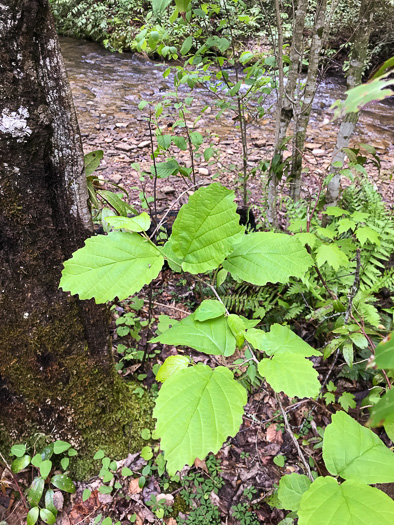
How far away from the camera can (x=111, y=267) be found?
0.90 meters

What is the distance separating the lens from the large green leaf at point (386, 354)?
364 mm

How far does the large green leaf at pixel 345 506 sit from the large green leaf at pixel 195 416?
26cm

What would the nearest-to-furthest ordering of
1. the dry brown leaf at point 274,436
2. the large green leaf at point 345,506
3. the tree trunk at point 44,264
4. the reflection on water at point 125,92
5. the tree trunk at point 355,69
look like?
the large green leaf at point 345,506, the tree trunk at point 44,264, the dry brown leaf at point 274,436, the tree trunk at point 355,69, the reflection on water at point 125,92

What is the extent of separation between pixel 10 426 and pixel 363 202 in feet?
9.76

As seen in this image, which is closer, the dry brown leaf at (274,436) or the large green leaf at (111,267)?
the large green leaf at (111,267)

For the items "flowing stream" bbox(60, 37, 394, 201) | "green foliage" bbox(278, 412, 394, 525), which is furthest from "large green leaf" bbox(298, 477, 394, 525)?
"flowing stream" bbox(60, 37, 394, 201)

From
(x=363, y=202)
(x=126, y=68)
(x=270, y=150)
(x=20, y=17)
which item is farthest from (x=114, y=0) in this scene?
(x=20, y=17)

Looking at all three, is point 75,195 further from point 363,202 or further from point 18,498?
point 363,202

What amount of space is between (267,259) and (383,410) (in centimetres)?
60

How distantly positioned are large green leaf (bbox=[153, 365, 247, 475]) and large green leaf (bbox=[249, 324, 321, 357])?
170 mm

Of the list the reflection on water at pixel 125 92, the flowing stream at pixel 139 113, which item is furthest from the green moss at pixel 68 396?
the reflection on water at pixel 125 92

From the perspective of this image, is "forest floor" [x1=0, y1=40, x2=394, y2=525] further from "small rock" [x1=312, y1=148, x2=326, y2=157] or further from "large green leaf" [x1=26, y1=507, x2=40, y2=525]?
"small rock" [x1=312, y1=148, x2=326, y2=157]

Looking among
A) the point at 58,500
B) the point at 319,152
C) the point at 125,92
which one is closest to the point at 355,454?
the point at 58,500

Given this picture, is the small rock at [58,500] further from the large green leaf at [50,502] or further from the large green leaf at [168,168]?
the large green leaf at [168,168]
